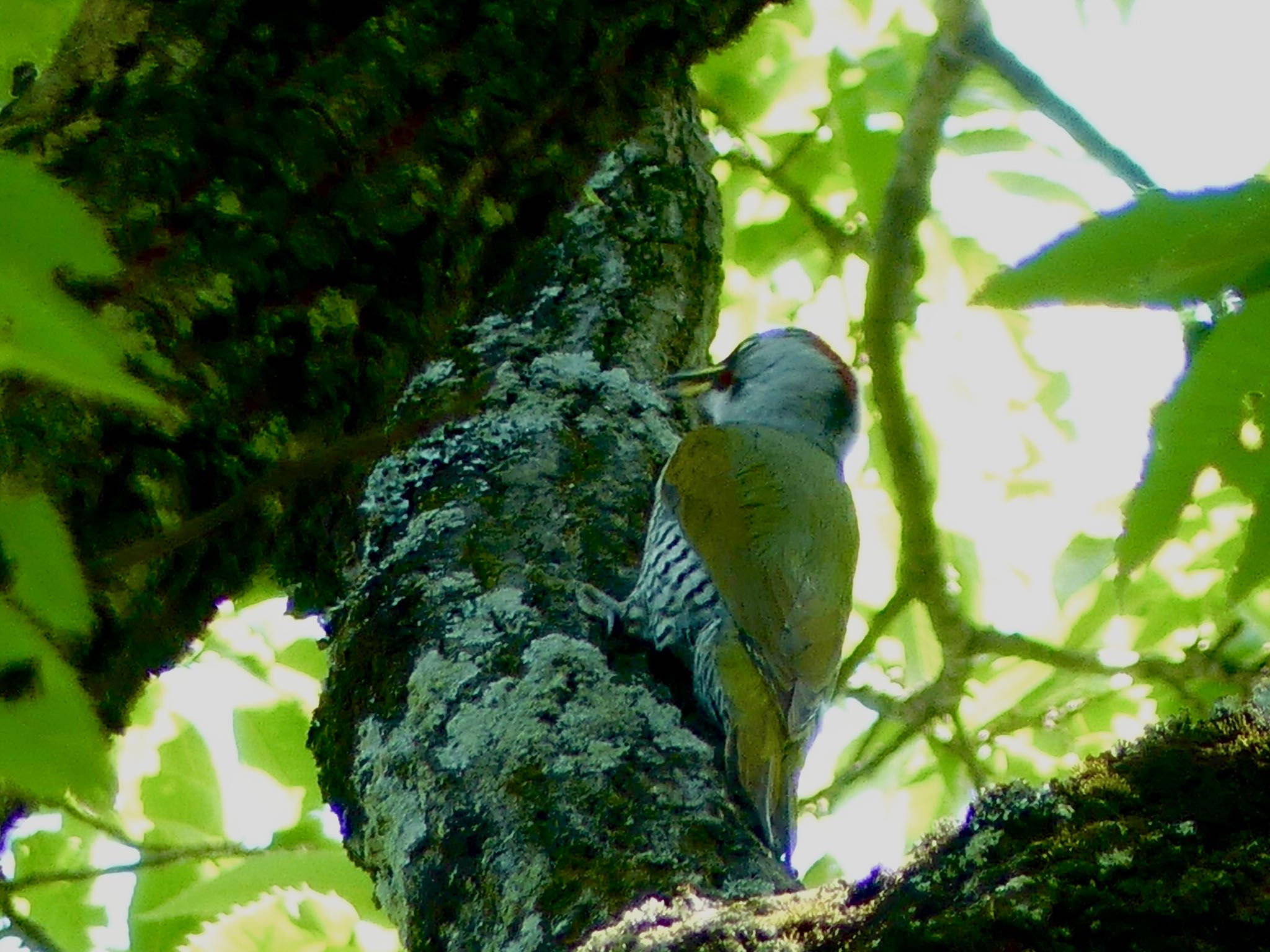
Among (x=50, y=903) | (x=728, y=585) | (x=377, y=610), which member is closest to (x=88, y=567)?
(x=377, y=610)

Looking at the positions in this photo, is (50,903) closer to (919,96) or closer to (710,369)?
(710,369)

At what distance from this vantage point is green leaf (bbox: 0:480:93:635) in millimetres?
802

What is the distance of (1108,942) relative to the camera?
953 mm

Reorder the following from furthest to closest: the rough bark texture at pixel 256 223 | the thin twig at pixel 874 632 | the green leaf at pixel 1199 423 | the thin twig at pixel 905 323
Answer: the thin twig at pixel 874 632 → the thin twig at pixel 905 323 → the rough bark texture at pixel 256 223 → the green leaf at pixel 1199 423

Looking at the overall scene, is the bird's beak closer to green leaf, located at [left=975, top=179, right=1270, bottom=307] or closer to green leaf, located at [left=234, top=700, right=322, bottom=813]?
green leaf, located at [left=234, top=700, right=322, bottom=813]

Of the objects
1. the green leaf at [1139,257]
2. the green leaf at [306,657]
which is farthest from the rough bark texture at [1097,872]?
the green leaf at [306,657]

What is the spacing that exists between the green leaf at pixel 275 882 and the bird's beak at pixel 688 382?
1.20m

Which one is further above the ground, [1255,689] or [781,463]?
[781,463]

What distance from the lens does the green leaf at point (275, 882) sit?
2.32 m

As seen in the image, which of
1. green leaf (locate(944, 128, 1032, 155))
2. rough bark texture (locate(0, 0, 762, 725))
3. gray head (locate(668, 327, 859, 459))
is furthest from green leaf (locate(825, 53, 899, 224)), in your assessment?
rough bark texture (locate(0, 0, 762, 725))

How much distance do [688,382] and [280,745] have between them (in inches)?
49.2

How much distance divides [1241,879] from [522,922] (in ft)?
2.82

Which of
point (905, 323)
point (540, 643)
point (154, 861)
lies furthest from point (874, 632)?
point (154, 861)

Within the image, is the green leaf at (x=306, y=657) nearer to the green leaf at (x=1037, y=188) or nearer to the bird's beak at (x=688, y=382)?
the bird's beak at (x=688, y=382)
